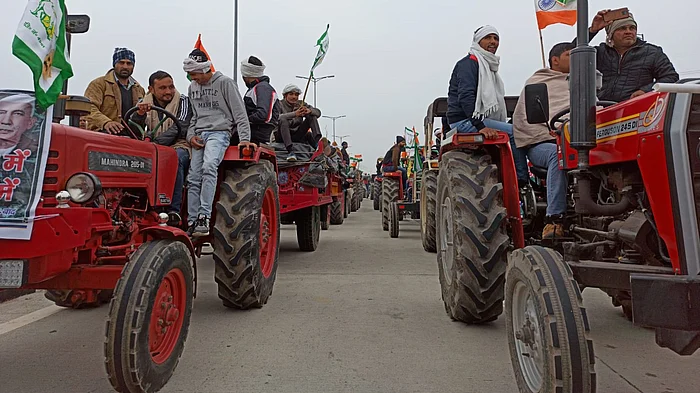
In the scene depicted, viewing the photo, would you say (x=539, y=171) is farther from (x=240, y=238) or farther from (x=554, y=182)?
(x=240, y=238)

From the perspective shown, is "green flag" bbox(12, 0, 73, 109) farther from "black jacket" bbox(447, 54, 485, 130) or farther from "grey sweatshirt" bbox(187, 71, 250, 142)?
"black jacket" bbox(447, 54, 485, 130)

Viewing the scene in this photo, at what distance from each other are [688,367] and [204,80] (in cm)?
417

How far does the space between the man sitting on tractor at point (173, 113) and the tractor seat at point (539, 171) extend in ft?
9.20

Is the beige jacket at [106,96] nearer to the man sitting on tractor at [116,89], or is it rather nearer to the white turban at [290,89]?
the man sitting on tractor at [116,89]

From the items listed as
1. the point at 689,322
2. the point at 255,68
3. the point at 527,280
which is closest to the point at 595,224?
the point at 527,280

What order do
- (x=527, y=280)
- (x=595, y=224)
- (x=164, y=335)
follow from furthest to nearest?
(x=595, y=224) < (x=164, y=335) < (x=527, y=280)

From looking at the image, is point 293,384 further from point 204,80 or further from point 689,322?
point 204,80

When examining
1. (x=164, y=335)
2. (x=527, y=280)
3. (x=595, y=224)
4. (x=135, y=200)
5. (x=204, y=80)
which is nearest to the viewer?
(x=527, y=280)

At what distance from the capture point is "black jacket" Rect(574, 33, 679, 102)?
4.16 meters

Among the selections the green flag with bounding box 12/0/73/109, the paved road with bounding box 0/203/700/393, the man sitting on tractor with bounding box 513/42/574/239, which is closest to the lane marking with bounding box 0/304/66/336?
the paved road with bounding box 0/203/700/393

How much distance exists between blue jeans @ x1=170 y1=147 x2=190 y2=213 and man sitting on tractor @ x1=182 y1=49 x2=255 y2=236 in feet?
0.24

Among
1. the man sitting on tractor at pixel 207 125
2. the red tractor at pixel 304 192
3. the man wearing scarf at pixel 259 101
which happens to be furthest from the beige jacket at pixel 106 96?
the red tractor at pixel 304 192

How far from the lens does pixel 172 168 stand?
406 cm

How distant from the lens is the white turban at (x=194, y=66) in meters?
4.44
